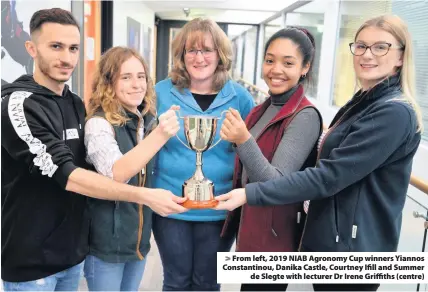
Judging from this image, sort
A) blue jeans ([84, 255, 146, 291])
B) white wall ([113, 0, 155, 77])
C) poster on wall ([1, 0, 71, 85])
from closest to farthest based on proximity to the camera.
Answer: blue jeans ([84, 255, 146, 291]) < poster on wall ([1, 0, 71, 85]) < white wall ([113, 0, 155, 77])

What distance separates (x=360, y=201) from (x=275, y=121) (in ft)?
1.22

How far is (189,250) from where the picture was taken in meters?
1.58

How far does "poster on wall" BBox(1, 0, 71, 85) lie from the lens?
5.70ft

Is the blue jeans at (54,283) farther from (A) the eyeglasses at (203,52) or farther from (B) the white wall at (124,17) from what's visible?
(B) the white wall at (124,17)

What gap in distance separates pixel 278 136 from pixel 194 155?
37 cm

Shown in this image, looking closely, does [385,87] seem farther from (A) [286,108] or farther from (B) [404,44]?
(A) [286,108]

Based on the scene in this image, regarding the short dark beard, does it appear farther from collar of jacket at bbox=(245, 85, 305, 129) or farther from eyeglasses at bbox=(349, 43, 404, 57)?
eyeglasses at bbox=(349, 43, 404, 57)

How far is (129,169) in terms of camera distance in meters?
1.19

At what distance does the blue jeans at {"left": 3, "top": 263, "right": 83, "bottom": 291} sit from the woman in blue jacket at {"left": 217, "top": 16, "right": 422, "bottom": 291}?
0.65 meters

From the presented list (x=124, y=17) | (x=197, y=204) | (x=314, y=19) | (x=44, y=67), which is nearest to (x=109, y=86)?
(x=44, y=67)

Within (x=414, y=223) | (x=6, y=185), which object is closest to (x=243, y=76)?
(x=414, y=223)

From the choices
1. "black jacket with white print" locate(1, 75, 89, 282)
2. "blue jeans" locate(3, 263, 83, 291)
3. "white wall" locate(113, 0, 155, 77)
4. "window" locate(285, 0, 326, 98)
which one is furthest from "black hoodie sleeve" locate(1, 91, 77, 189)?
"window" locate(285, 0, 326, 98)

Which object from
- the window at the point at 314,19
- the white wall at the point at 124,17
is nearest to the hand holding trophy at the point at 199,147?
the white wall at the point at 124,17

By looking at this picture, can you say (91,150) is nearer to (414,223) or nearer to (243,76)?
(414,223)
